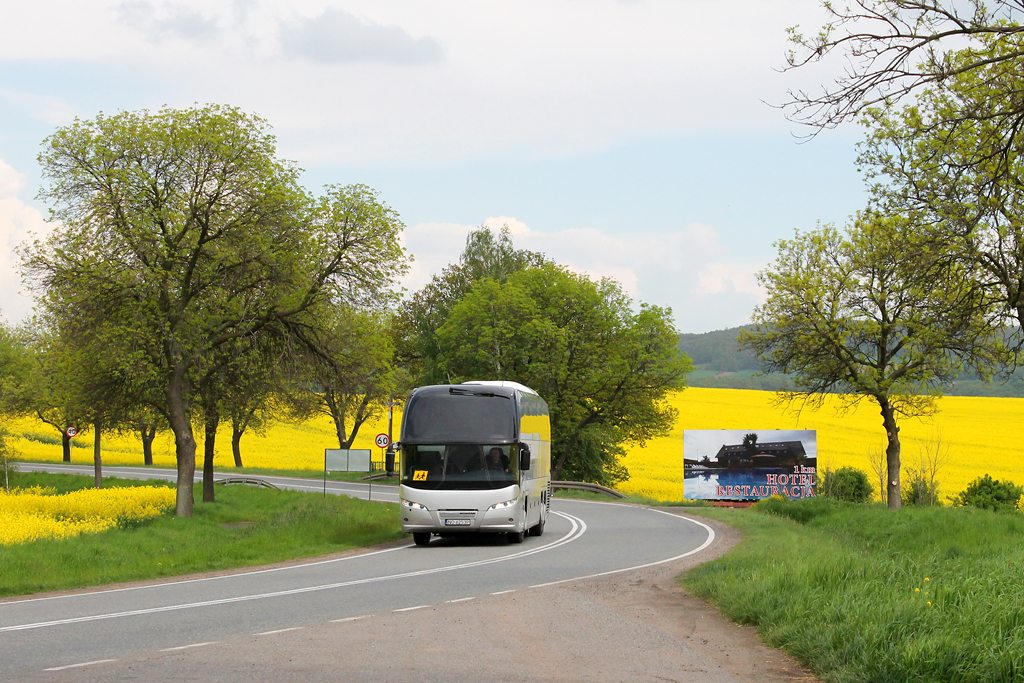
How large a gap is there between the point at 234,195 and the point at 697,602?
59.7 ft

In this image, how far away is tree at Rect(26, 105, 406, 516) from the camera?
82.0 ft

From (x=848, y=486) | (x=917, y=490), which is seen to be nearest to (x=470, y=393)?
(x=917, y=490)

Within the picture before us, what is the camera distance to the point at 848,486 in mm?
37125

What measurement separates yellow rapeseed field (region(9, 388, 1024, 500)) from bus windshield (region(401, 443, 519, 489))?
28.1 metres

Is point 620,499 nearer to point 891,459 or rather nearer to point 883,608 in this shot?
A: point 891,459

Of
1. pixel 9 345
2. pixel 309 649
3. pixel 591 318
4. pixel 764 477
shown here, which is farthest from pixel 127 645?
pixel 9 345

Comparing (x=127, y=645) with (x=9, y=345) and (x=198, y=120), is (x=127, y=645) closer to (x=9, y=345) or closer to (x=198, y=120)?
(x=198, y=120)

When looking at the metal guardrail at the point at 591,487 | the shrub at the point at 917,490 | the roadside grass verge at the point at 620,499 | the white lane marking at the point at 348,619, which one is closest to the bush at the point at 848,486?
the shrub at the point at 917,490

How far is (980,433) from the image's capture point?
219 feet

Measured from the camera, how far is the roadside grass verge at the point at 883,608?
716 centimetres

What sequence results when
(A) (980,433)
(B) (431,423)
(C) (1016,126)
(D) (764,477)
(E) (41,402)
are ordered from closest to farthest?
(C) (1016,126)
(B) (431,423)
(D) (764,477)
(E) (41,402)
(A) (980,433)

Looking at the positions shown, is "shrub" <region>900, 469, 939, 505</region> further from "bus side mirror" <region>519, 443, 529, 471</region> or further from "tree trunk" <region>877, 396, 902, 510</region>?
"bus side mirror" <region>519, 443, 529, 471</region>

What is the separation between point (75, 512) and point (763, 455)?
84.4 ft

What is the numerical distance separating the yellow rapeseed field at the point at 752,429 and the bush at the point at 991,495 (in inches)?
464
